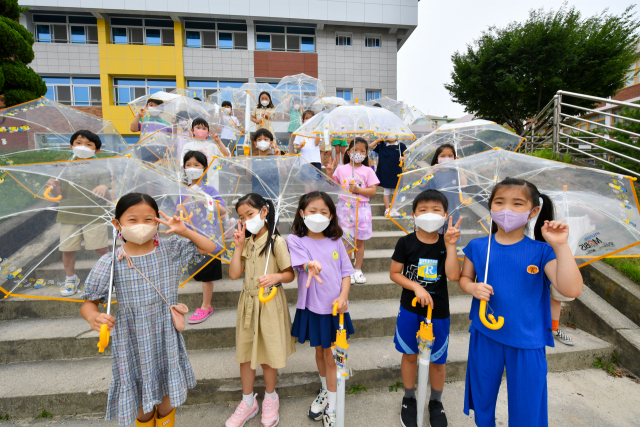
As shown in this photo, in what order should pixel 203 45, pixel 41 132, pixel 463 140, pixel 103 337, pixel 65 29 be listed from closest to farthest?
pixel 103 337 → pixel 41 132 → pixel 463 140 → pixel 65 29 → pixel 203 45

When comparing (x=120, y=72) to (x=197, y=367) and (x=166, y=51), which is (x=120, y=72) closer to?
(x=166, y=51)

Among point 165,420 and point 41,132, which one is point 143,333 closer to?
point 165,420

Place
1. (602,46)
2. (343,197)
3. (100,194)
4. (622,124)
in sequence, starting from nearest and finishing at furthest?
(100,194)
(343,197)
(622,124)
(602,46)

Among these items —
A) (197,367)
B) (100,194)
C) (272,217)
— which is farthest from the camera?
(197,367)

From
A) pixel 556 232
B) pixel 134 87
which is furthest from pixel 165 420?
pixel 134 87

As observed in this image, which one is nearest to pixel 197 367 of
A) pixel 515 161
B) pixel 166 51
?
pixel 515 161

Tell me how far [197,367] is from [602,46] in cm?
1597

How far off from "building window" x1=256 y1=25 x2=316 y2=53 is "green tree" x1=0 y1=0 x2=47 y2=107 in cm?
1268

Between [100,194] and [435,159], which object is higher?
[435,159]

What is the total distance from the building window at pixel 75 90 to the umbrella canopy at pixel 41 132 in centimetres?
1555

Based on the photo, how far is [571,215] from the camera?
76.4 inches

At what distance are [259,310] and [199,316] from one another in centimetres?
117

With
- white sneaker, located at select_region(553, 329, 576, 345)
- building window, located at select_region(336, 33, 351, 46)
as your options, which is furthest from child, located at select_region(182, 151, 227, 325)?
building window, located at select_region(336, 33, 351, 46)

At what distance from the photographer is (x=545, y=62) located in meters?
11.8
